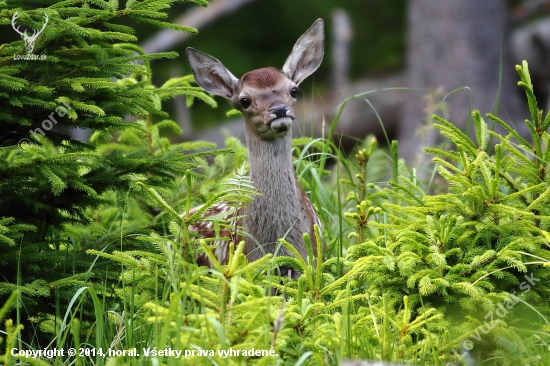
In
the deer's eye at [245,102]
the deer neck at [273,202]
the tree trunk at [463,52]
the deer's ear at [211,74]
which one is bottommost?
the deer neck at [273,202]

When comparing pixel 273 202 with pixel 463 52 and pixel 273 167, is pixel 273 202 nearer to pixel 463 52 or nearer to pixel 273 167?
pixel 273 167

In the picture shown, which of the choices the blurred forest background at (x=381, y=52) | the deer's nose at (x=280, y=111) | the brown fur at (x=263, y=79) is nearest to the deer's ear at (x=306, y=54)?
the brown fur at (x=263, y=79)

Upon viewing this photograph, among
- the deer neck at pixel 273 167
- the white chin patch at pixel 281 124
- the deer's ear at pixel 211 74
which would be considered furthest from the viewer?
the deer's ear at pixel 211 74

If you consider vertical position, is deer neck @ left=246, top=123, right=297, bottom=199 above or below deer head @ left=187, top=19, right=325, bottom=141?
below

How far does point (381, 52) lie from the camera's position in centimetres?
1788

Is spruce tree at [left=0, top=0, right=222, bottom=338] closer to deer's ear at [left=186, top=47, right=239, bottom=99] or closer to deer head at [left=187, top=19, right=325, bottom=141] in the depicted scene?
deer head at [left=187, top=19, right=325, bottom=141]

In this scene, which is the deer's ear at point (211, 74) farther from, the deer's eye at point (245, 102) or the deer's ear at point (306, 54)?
the deer's ear at point (306, 54)

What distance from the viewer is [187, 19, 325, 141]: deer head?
4852 mm

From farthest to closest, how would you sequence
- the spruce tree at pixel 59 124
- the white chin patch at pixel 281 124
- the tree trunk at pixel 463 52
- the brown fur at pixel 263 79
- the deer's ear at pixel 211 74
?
the tree trunk at pixel 463 52 → the deer's ear at pixel 211 74 → the brown fur at pixel 263 79 → the white chin patch at pixel 281 124 → the spruce tree at pixel 59 124

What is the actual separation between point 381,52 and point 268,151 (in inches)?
527

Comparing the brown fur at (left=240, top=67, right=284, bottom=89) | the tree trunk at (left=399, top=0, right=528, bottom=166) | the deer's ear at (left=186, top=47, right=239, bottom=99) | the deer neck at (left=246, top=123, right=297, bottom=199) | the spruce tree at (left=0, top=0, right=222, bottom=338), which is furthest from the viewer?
the tree trunk at (left=399, top=0, right=528, bottom=166)

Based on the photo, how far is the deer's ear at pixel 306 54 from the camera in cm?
535

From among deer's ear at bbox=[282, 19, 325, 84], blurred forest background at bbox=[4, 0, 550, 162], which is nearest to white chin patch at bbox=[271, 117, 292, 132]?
deer's ear at bbox=[282, 19, 325, 84]

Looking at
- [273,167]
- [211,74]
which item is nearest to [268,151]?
[273,167]
